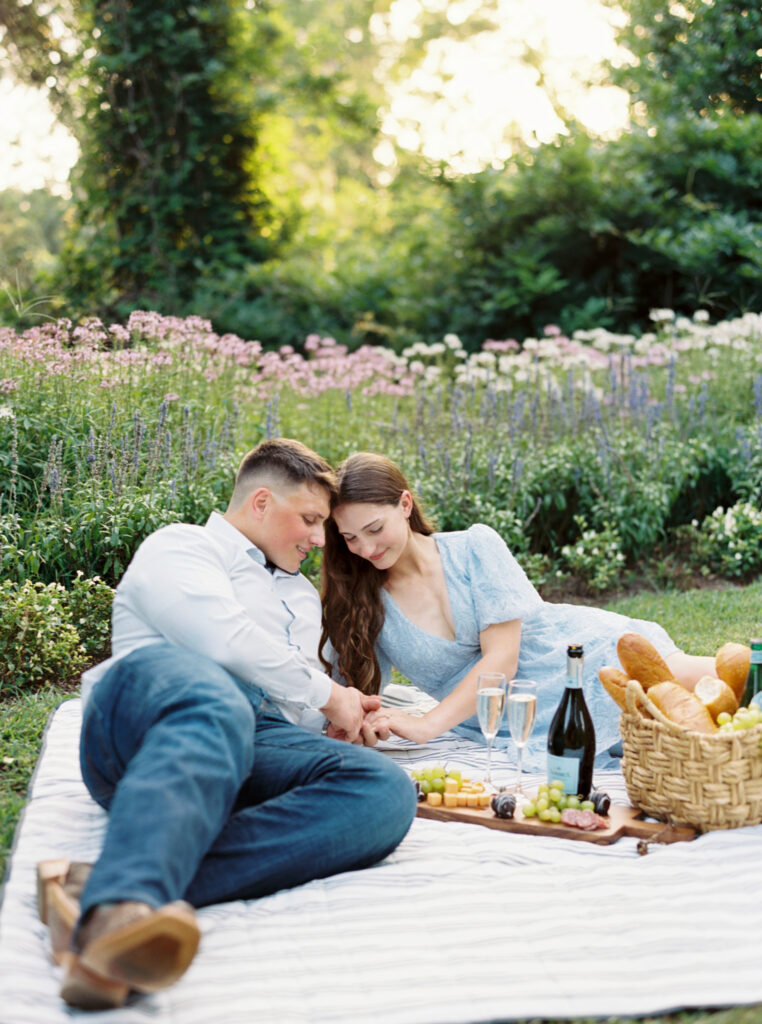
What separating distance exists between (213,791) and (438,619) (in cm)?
162

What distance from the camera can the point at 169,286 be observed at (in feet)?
37.0

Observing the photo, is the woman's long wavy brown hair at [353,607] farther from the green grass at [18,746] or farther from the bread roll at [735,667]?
the bread roll at [735,667]

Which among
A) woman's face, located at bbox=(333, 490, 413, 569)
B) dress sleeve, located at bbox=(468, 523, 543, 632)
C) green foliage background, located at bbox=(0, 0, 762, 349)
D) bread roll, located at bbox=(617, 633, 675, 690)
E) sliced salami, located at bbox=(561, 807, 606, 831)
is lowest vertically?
sliced salami, located at bbox=(561, 807, 606, 831)

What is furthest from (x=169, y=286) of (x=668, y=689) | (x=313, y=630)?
(x=668, y=689)

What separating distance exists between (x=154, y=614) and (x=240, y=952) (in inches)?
34.3

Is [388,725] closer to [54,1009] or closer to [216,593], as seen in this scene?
[216,593]

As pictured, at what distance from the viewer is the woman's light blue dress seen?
11.7 feet

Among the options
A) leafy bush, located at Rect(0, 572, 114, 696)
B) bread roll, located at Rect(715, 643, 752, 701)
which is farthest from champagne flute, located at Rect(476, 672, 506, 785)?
leafy bush, located at Rect(0, 572, 114, 696)

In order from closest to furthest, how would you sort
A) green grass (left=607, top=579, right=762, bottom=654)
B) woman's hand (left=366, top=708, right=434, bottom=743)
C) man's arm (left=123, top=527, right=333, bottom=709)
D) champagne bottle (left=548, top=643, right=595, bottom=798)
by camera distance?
man's arm (left=123, top=527, right=333, bottom=709), champagne bottle (left=548, top=643, right=595, bottom=798), woman's hand (left=366, top=708, right=434, bottom=743), green grass (left=607, top=579, right=762, bottom=654)

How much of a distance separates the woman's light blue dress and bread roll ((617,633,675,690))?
383mm

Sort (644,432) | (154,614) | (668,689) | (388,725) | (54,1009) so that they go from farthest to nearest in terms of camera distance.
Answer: (644,432) → (388,725) → (668,689) → (154,614) → (54,1009)

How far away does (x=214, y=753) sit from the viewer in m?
2.24

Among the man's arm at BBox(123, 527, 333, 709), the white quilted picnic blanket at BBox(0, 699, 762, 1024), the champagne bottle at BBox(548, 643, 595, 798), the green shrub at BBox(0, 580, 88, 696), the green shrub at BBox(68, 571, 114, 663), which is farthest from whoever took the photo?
the green shrub at BBox(68, 571, 114, 663)

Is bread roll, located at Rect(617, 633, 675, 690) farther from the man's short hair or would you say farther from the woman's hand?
the man's short hair
